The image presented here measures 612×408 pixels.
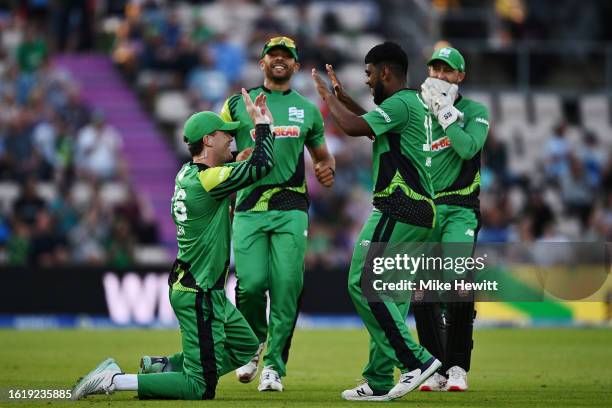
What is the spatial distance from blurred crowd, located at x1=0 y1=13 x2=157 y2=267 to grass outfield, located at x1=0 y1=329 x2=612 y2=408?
2.73m

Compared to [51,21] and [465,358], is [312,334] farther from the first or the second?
[51,21]

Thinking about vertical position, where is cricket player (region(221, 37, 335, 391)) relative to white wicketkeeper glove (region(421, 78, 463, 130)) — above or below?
below

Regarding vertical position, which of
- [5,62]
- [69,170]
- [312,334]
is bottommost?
[312,334]

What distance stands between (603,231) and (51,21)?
1123 centimetres

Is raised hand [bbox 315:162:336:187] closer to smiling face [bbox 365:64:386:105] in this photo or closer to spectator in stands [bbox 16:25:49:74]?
smiling face [bbox 365:64:386:105]

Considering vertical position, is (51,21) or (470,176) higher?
(51,21)

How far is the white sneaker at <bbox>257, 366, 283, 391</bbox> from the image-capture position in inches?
422

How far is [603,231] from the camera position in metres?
23.5

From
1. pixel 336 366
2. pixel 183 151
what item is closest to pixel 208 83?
pixel 183 151

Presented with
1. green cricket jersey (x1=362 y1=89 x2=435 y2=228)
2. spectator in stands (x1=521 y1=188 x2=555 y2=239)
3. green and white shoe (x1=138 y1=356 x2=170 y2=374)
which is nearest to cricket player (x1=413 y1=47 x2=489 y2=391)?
green cricket jersey (x1=362 y1=89 x2=435 y2=228)

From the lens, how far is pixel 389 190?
9.94 meters

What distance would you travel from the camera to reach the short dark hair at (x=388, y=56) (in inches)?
393

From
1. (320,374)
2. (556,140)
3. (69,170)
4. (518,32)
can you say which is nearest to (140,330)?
(69,170)

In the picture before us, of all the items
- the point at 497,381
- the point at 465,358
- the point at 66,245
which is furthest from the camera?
the point at 66,245
